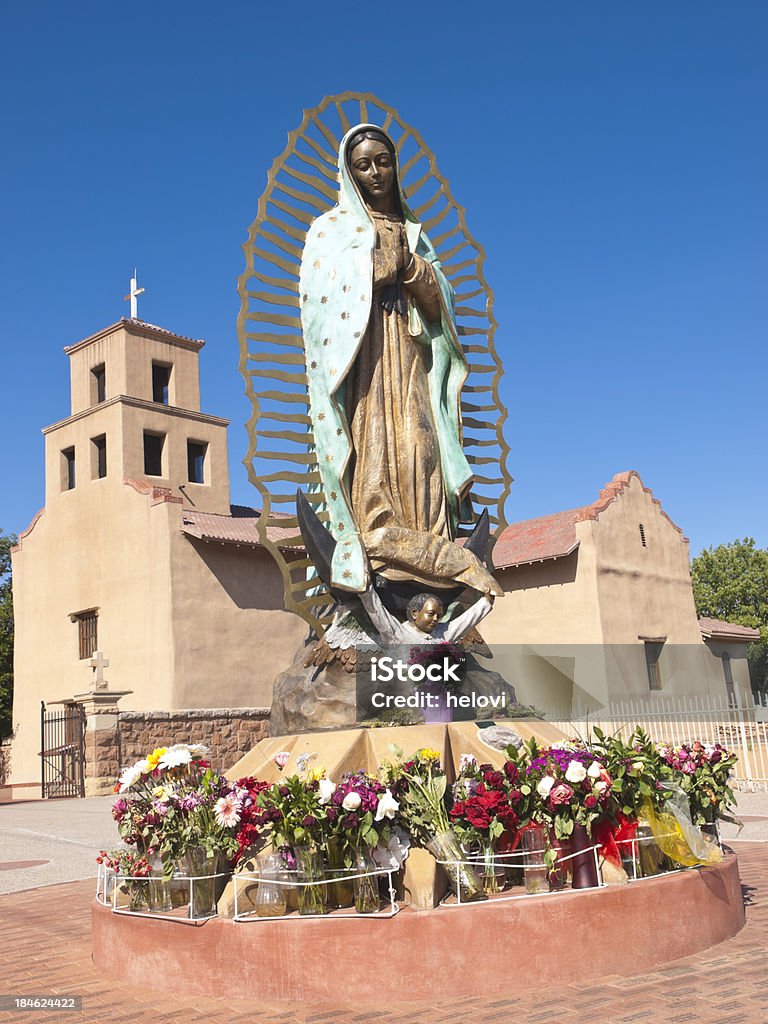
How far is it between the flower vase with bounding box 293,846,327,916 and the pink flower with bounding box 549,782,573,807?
1305 millimetres

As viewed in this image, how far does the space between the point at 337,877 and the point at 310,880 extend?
0.49ft

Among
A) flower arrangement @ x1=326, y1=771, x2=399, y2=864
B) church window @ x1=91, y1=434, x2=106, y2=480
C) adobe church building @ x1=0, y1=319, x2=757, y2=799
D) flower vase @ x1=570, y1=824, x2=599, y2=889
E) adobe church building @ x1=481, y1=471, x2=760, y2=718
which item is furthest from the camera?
church window @ x1=91, y1=434, x2=106, y2=480

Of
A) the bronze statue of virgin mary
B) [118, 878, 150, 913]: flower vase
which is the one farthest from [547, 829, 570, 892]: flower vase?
the bronze statue of virgin mary

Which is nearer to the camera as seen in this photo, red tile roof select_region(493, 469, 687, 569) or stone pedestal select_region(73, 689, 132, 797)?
stone pedestal select_region(73, 689, 132, 797)

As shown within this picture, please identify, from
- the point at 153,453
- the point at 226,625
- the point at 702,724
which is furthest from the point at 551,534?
the point at 153,453

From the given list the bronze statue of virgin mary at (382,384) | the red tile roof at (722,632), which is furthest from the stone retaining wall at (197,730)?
the bronze statue of virgin mary at (382,384)

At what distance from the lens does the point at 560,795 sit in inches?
221

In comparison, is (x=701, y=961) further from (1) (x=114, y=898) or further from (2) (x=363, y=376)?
(2) (x=363, y=376)

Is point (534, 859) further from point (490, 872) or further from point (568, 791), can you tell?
point (568, 791)

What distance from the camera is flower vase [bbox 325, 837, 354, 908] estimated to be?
550 centimetres

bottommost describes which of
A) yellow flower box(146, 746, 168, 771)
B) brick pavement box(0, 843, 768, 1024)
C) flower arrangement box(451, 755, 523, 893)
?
brick pavement box(0, 843, 768, 1024)

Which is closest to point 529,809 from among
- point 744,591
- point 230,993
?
point 230,993

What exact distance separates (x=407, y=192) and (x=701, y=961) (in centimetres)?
728

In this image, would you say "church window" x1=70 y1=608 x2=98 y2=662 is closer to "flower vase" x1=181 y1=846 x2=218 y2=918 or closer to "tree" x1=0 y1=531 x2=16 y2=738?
"tree" x1=0 y1=531 x2=16 y2=738
